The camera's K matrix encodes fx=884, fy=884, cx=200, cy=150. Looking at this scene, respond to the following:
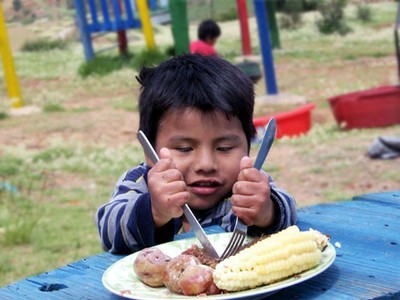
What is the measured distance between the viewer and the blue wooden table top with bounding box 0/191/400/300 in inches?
57.5

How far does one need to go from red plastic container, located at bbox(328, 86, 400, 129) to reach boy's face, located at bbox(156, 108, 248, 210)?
552 cm

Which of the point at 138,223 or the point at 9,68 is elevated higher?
the point at 138,223

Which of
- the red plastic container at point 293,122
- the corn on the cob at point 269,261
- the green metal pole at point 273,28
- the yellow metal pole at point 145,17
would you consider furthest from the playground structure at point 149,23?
the corn on the cob at point 269,261

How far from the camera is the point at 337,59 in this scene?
1284 centimetres

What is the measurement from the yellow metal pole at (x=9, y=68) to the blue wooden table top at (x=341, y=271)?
7.48 m

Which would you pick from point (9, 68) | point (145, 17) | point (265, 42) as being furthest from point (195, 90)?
point (145, 17)

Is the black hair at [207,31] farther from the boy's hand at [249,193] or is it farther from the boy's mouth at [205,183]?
the boy's hand at [249,193]

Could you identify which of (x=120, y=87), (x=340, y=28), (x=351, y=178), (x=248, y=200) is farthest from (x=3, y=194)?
(x=340, y=28)

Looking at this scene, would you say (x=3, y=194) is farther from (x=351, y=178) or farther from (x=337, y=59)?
(x=337, y=59)

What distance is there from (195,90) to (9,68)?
301 inches

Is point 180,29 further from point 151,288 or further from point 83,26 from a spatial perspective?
point 151,288

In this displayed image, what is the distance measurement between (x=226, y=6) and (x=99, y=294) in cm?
1898

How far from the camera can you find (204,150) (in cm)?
191

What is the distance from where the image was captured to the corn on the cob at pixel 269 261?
141 cm
